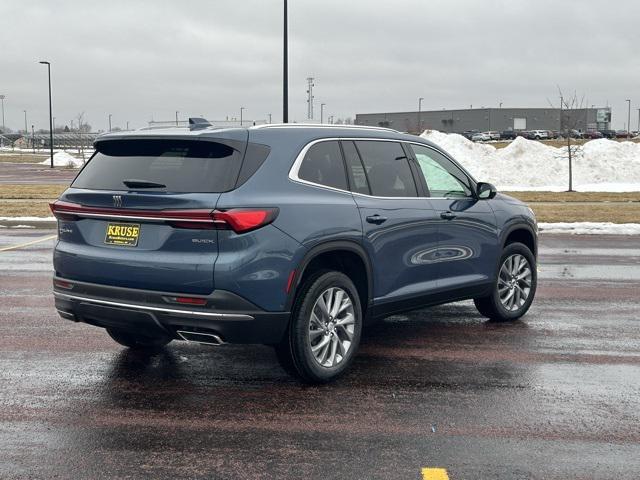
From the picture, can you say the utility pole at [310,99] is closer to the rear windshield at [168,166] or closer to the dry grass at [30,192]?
the dry grass at [30,192]

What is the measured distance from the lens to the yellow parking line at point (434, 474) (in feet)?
13.2

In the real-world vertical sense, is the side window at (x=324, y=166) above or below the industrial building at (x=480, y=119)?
below

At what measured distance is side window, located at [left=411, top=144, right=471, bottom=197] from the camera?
6.87m

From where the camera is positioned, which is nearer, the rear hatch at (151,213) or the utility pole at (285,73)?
the rear hatch at (151,213)

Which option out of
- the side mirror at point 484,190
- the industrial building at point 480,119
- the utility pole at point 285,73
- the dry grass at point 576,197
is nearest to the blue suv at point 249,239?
the side mirror at point 484,190

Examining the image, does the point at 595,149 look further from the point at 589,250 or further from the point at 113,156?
the point at 113,156

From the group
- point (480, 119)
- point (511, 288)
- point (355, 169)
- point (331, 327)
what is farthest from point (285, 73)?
point (480, 119)

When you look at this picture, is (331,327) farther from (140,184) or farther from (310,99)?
(310,99)

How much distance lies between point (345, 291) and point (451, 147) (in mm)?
42006

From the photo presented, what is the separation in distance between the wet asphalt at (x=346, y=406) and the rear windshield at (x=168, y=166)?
1.45 m

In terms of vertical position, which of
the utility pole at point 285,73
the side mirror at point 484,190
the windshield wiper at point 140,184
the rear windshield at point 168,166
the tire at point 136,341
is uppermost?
the utility pole at point 285,73

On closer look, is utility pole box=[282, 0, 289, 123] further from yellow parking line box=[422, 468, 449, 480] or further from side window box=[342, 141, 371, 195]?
yellow parking line box=[422, 468, 449, 480]

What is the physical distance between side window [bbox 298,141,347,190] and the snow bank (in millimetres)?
12287

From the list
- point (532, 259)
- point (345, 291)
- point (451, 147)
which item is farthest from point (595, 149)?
point (345, 291)
